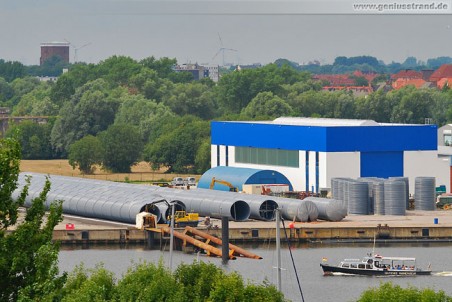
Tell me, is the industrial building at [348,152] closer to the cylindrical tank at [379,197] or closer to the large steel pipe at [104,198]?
the cylindrical tank at [379,197]

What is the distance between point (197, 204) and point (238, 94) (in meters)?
59.1

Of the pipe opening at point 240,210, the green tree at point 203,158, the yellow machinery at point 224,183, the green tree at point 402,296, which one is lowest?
the green tree at point 402,296

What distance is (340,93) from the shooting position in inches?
3627

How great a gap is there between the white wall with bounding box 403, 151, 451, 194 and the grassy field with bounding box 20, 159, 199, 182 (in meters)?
13.9

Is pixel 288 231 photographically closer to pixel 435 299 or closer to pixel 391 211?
pixel 391 211

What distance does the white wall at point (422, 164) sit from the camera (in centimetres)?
4984

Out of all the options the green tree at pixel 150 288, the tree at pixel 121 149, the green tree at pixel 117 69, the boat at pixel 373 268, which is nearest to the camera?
the green tree at pixel 150 288

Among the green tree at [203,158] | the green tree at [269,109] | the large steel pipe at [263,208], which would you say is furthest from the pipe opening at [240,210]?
the green tree at [269,109]

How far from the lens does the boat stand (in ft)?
109

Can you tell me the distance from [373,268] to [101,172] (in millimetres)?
34858

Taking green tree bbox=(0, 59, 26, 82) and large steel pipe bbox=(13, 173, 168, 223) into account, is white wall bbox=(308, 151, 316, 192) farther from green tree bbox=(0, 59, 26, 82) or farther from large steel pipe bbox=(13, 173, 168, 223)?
green tree bbox=(0, 59, 26, 82)

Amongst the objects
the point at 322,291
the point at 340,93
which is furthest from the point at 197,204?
the point at 340,93

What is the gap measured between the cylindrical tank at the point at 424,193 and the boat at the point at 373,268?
11.6m

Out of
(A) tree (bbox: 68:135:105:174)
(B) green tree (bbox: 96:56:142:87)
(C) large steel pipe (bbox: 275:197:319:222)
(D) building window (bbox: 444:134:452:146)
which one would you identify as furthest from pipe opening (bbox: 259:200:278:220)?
(B) green tree (bbox: 96:56:142:87)
